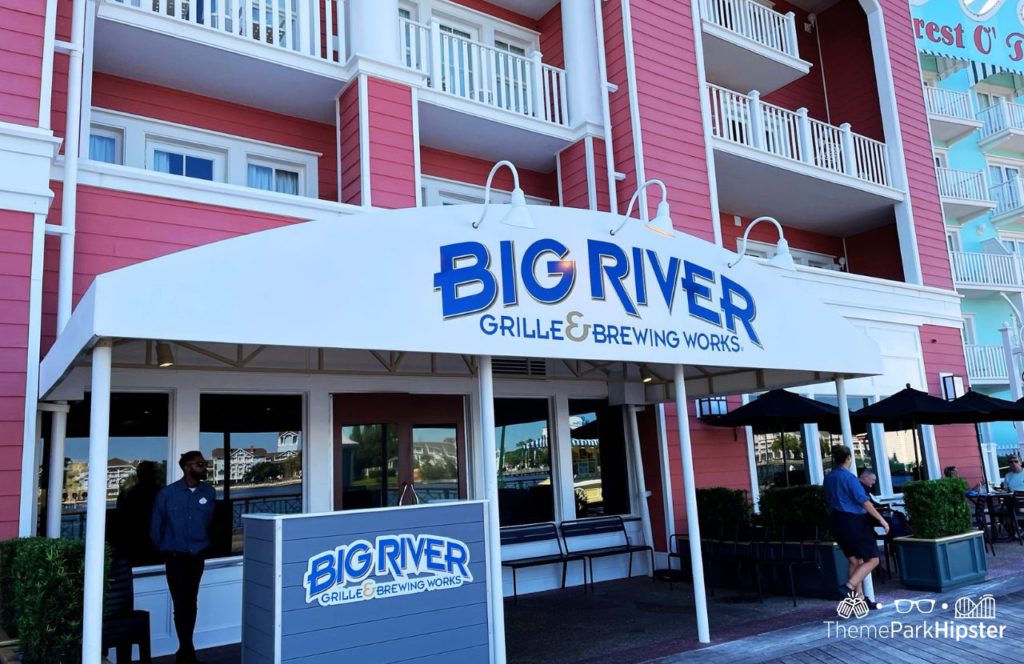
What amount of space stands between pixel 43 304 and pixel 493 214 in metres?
4.23

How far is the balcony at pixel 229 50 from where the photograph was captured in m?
8.52

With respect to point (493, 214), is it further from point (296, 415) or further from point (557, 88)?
point (557, 88)

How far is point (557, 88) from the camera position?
488 inches

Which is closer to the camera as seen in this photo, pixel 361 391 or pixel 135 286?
pixel 135 286

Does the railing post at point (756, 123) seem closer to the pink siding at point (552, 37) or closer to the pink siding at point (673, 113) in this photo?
the pink siding at point (673, 113)

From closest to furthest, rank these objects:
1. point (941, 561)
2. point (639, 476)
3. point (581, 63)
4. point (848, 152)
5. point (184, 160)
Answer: point (941, 561)
point (184, 160)
point (639, 476)
point (581, 63)
point (848, 152)

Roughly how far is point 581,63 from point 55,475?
30.2 feet

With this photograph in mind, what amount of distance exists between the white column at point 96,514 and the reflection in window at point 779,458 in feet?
32.6

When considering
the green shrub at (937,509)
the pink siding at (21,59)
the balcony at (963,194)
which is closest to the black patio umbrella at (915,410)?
the green shrub at (937,509)

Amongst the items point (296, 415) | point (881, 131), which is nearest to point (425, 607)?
point (296, 415)

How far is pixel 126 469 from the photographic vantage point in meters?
7.75

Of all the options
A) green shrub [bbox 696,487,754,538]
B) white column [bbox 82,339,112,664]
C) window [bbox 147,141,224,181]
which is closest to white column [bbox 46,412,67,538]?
white column [bbox 82,339,112,664]

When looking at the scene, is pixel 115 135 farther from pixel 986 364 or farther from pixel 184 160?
pixel 986 364

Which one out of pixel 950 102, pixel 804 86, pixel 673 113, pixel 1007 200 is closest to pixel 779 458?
pixel 673 113
